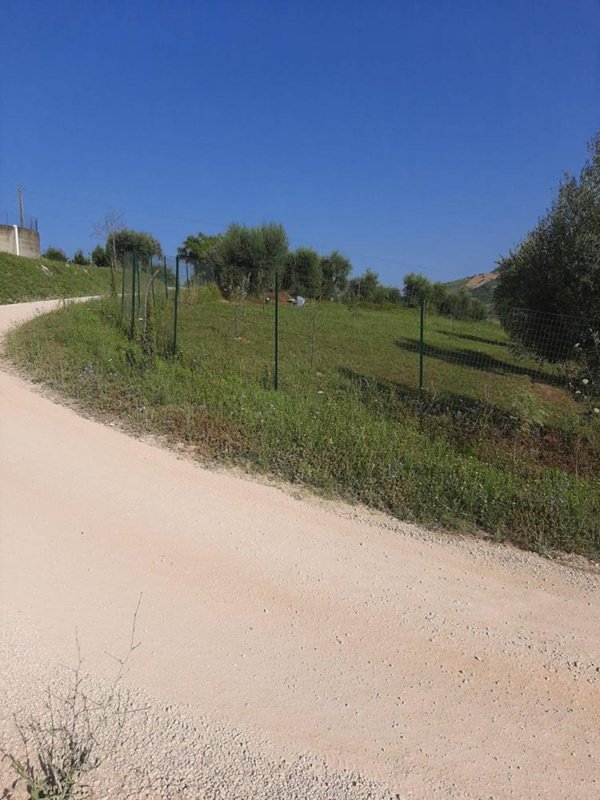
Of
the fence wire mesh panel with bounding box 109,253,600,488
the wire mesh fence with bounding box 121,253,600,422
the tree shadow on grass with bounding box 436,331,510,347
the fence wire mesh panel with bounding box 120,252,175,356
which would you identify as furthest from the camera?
the tree shadow on grass with bounding box 436,331,510,347

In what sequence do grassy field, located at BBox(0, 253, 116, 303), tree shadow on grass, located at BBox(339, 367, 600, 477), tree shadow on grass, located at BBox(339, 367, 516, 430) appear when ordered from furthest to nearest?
grassy field, located at BBox(0, 253, 116, 303), tree shadow on grass, located at BBox(339, 367, 516, 430), tree shadow on grass, located at BBox(339, 367, 600, 477)

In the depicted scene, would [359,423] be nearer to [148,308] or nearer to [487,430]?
[487,430]

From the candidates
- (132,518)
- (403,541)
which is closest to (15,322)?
(132,518)

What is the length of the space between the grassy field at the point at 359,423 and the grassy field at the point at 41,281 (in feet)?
34.9

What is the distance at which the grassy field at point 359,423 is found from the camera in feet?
14.3

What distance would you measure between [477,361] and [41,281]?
20085 mm

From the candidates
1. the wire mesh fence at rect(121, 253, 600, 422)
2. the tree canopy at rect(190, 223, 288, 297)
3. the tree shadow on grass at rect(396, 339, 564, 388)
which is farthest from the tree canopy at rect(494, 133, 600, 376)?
the tree canopy at rect(190, 223, 288, 297)

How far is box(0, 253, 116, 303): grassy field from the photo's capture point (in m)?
21.5

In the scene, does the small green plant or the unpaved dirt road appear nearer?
the small green plant

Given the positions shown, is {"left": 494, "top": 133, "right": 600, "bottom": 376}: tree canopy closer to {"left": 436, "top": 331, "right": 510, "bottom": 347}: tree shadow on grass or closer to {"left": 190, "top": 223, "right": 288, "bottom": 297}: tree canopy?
{"left": 436, "top": 331, "right": 510, "bottom": 347}: tree shadow on grass

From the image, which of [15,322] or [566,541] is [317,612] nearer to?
[566,541]

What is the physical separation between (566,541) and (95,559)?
326cm

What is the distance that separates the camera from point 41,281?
2514cm

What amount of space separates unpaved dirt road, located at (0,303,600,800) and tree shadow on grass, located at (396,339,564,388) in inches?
431
